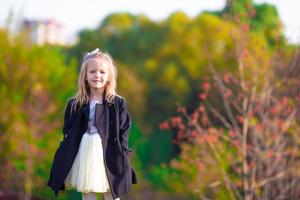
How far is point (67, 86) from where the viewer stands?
1166 centimetres

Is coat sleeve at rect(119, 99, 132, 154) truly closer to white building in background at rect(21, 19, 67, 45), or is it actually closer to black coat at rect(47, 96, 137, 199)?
black coat at rect(47, 96, 137, 199)

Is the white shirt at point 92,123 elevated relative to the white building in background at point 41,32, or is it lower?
lower

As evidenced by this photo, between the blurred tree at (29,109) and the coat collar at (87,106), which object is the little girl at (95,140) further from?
the blurred tree at (29,109)

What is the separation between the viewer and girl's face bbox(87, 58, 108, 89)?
111 inches

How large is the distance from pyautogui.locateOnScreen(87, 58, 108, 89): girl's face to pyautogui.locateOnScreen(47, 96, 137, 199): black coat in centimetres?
10

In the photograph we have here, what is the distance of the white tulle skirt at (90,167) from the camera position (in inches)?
108

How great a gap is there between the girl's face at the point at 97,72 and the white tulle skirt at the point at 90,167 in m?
0.23

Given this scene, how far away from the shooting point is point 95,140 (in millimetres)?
2773

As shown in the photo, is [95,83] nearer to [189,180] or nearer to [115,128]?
[115,128]

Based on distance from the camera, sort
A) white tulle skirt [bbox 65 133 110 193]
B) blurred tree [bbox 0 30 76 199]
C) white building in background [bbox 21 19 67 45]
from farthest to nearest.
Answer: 1. white building in background [bbox 21 19 67 45]
2. blurred tree [bbox 0 30 76 199]
3. white tulle skirt [bbox 65 133 110 193]

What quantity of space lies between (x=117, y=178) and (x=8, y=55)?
9200 millimetres

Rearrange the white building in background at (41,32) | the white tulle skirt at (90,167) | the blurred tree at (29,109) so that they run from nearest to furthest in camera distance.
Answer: the white tulle skirt at (90,167) < the blurred tree at (29,109) < the white building in background at (41,32)

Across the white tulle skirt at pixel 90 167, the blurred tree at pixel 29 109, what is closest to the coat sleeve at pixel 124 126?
the white tulle skirt at pixel 90 167

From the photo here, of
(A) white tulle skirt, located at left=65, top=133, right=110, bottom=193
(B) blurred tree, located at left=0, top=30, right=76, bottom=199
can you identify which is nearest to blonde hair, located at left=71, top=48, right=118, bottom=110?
(A) white tulle skirt, located at left=65, top=133, right=110, bottom=193
